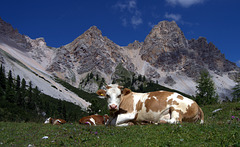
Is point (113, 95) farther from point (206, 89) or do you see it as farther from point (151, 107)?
point (206, 89)

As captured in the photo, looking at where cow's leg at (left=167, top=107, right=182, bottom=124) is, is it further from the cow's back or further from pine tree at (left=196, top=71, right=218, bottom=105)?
pine tree at (left=196, top=71, right=218, bottom=105)

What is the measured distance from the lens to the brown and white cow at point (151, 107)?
31.2 feet

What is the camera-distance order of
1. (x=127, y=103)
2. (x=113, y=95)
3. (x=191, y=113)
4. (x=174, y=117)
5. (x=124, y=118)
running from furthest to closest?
(x=127, y=103)
(x=124, y=118)
(x=113, y=95)
(x=191, y=113)
(x=174, y=117)

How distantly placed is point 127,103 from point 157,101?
1.98 m

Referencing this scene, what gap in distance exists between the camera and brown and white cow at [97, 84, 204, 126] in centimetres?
951

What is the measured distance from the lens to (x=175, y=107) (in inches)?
373

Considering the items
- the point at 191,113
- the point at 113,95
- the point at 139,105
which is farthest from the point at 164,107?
the point at 113,95

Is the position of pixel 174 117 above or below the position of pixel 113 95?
below

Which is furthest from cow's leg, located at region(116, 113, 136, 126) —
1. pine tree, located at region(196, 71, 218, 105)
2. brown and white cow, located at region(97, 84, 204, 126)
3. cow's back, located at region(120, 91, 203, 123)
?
pine tree, located at region(196, 71, 218, 105)

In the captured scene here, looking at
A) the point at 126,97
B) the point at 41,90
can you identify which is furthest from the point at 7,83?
the point at 126,97

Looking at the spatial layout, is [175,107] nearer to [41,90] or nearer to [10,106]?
[10,106]

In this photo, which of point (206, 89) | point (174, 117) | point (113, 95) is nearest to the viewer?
point (174, 117)

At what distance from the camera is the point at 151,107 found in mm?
10156

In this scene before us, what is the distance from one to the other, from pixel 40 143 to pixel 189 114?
7270mm
